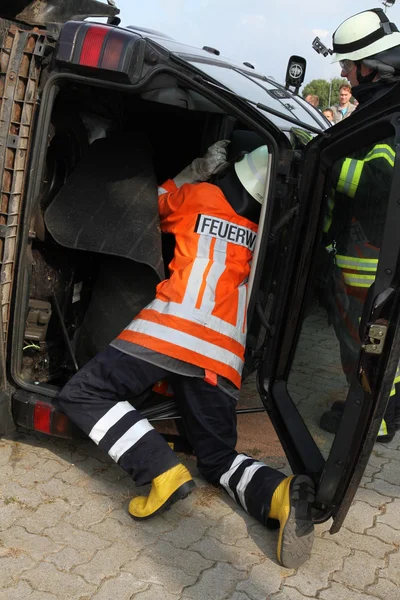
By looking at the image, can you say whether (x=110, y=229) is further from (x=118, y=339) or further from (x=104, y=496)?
(x=104, y=496)

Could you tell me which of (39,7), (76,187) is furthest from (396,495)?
(39,7)

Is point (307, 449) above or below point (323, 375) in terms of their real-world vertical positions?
below

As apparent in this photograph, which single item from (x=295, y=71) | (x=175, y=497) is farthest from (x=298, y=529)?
(x=295, y=71)

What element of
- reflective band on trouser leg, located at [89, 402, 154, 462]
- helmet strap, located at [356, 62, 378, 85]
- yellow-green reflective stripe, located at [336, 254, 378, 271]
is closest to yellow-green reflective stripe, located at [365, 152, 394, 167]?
yellow-green reflective stripe, located at [336, 254, 378, 271]

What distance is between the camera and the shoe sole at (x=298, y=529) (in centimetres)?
237

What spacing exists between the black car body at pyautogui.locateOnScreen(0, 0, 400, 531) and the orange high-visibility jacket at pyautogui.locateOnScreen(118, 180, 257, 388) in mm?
95

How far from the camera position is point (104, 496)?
277cm

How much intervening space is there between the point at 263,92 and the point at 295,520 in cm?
223

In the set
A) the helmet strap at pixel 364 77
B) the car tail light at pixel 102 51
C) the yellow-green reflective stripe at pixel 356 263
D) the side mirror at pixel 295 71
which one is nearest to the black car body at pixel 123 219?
the car tail light at pixel 102 51

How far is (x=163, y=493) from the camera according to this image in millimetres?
2562

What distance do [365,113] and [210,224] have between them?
740 millimetres

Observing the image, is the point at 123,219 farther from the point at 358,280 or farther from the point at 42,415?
the point at 358,280

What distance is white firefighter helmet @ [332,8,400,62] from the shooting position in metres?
3.14

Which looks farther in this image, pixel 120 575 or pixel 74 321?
pixel 74 321
